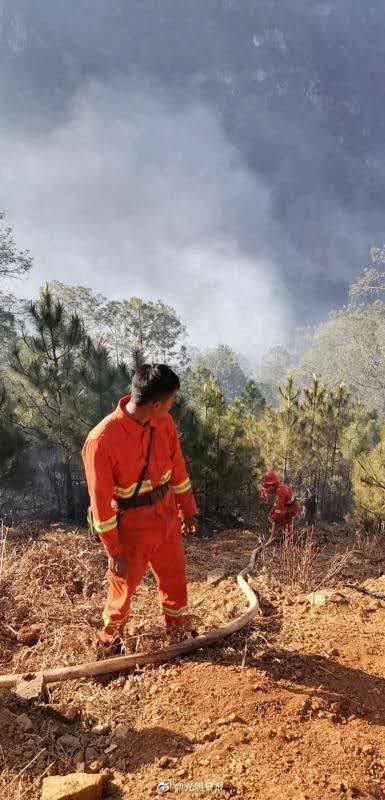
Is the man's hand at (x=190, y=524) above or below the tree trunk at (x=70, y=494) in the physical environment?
above

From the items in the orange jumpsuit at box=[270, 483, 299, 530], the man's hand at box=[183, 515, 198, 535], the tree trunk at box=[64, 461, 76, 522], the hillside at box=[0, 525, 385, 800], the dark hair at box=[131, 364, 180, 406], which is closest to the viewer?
the hillside at box=[0, 525, 385, 800]

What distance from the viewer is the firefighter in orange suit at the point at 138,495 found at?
2.32 meters

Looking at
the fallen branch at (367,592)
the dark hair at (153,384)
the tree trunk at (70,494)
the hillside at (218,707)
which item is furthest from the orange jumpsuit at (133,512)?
the tree trunk at (70,494)

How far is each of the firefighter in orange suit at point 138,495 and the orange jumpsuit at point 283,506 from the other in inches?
166

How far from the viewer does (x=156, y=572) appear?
2.64 m

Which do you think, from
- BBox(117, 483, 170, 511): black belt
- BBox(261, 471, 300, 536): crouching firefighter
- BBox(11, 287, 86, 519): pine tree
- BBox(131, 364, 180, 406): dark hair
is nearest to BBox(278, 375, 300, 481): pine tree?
BBox(11, 287, 86, 519): pine tree

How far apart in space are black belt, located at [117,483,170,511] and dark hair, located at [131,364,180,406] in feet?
1.64

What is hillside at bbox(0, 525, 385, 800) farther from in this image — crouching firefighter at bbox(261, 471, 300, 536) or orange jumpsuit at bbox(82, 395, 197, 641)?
crouching firefighter at bbox(261, 471, 300, 536)

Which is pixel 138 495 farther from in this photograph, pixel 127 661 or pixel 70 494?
pixel 70 494

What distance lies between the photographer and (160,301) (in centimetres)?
3066

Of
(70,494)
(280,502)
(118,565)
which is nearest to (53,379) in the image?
(70,494)

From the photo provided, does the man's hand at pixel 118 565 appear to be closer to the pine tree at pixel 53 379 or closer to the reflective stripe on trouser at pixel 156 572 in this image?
the reflective stripe on trouser at pixel 156 572

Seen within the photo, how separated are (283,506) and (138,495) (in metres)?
4.70

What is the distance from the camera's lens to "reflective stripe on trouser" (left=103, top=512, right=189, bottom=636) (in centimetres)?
245
